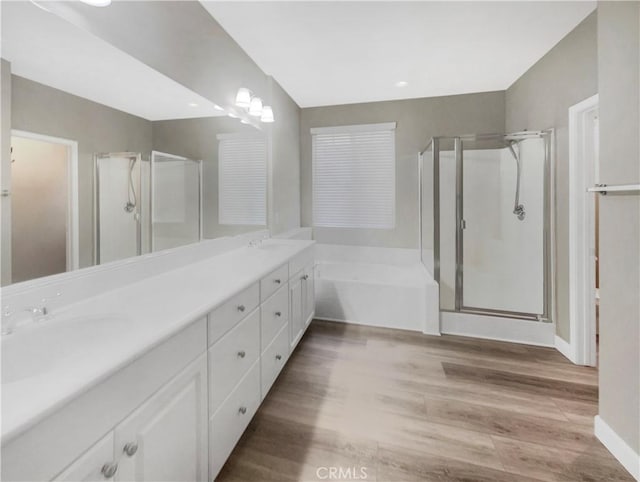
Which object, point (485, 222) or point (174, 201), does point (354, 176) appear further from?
point (174, 201)

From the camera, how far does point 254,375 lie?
1605 millimetres

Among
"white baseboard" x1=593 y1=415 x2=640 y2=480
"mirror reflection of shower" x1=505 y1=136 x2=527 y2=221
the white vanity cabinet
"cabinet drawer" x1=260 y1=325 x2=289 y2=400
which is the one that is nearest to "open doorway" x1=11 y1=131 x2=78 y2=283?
"cabinet drawer" x1=260 y1=325 x2=289 y2=400

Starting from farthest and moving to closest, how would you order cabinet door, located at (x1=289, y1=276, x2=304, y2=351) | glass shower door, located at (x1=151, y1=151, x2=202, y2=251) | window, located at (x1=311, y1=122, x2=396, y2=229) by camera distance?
1. window, located at (x1=311, y1=122, x2=396, y2=229)
2. cabinet door, located at (x1=289, y1=276, x2=304, y2=351)
3. glass shower door, located at (x1=151, y1=151, x2=202, y2=251)

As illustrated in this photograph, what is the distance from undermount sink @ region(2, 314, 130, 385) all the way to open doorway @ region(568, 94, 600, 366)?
2.95m

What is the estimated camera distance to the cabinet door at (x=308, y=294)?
8.48 feet

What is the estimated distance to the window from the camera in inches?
150

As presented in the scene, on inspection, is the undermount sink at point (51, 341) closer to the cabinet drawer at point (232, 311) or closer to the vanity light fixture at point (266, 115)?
the cabinet drawer at point (232, 311)

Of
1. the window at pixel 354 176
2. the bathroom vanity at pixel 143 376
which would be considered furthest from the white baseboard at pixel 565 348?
the bathroom vanity at pixel 143 376

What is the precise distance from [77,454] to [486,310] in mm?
3064

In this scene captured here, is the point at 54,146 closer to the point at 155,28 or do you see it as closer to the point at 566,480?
the point at 155,28

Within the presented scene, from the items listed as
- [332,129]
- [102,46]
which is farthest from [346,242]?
[102,46]

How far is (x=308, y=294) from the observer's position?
107 inches

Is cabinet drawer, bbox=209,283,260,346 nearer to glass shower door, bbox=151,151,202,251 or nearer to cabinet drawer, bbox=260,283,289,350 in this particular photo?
cabinet drawer, bbox=260,283,289,350

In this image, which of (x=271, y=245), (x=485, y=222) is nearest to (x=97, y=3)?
(x=271, y=245)
